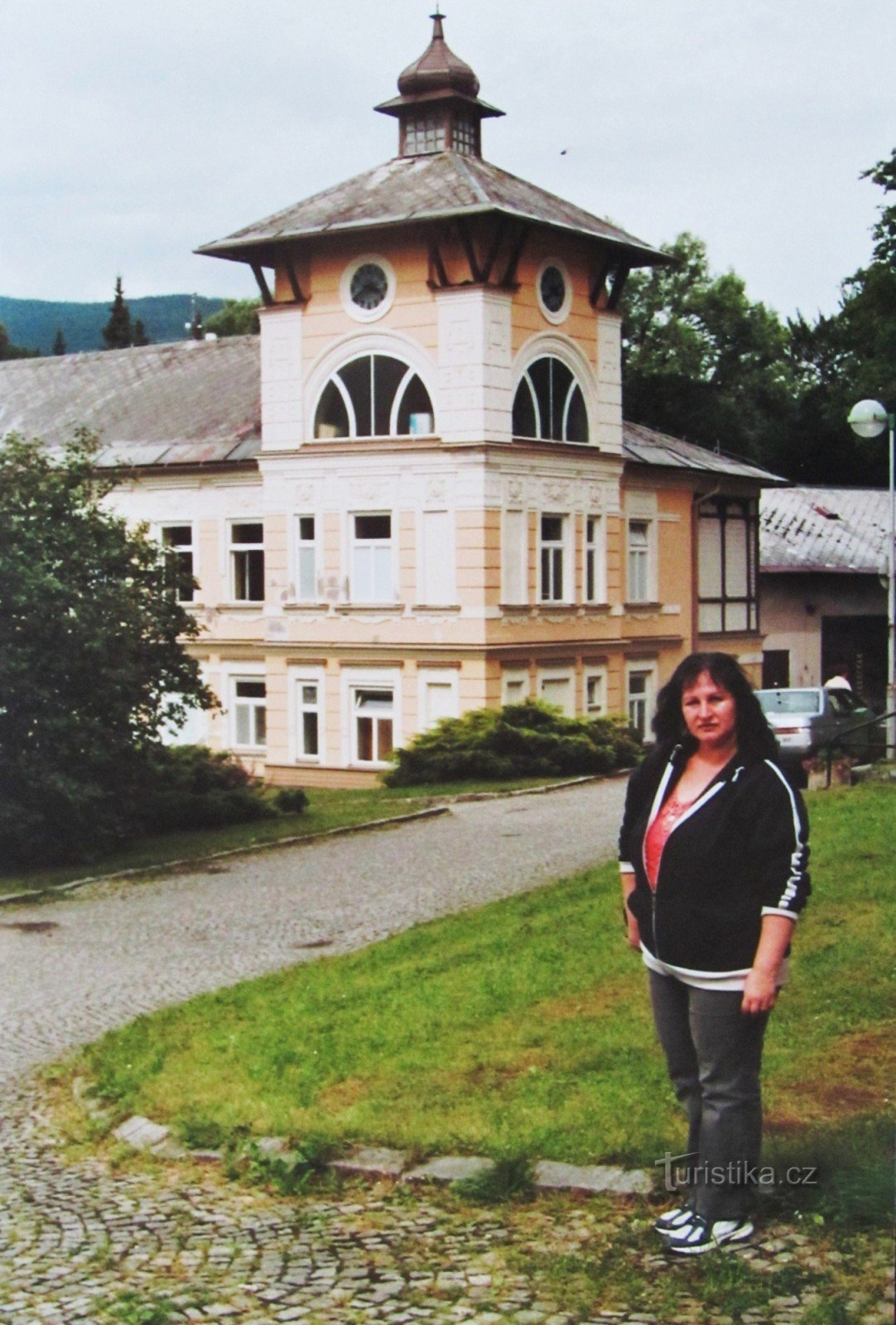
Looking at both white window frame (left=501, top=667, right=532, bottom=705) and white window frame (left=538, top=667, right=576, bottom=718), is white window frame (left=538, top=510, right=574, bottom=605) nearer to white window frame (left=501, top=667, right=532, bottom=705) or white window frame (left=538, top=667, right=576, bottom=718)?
white window frame (left=538, top=667, right=576, bottom=718)

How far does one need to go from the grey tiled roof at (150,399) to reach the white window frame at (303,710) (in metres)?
5.15

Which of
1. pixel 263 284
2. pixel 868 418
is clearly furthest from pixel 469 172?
pixel 868 418

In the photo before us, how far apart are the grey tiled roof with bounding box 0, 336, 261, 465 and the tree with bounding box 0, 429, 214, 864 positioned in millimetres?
17541

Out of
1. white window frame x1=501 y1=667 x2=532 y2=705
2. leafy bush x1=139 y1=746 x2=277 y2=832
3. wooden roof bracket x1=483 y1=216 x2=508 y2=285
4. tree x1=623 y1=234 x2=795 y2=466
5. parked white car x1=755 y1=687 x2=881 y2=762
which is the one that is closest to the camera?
leafy bush x1=139 y1=746 x2=277 y2=832

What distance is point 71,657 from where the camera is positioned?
20.8 metres

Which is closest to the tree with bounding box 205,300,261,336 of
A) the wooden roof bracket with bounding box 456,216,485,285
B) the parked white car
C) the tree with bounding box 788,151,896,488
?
the tree with bounding box 788,151,896,488

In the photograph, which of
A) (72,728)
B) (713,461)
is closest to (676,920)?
(72,728)

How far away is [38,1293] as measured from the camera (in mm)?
6234

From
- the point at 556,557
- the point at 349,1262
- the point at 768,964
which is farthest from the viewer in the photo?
the point at 556,557

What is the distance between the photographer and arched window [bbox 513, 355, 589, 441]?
3669 centimetres

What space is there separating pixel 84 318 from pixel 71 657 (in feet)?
49.6

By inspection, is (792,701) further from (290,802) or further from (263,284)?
(263,284)

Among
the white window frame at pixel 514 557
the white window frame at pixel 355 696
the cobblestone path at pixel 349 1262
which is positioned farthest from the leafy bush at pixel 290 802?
the cobblestone path at pixel 349 1262

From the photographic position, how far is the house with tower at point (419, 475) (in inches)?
1406
